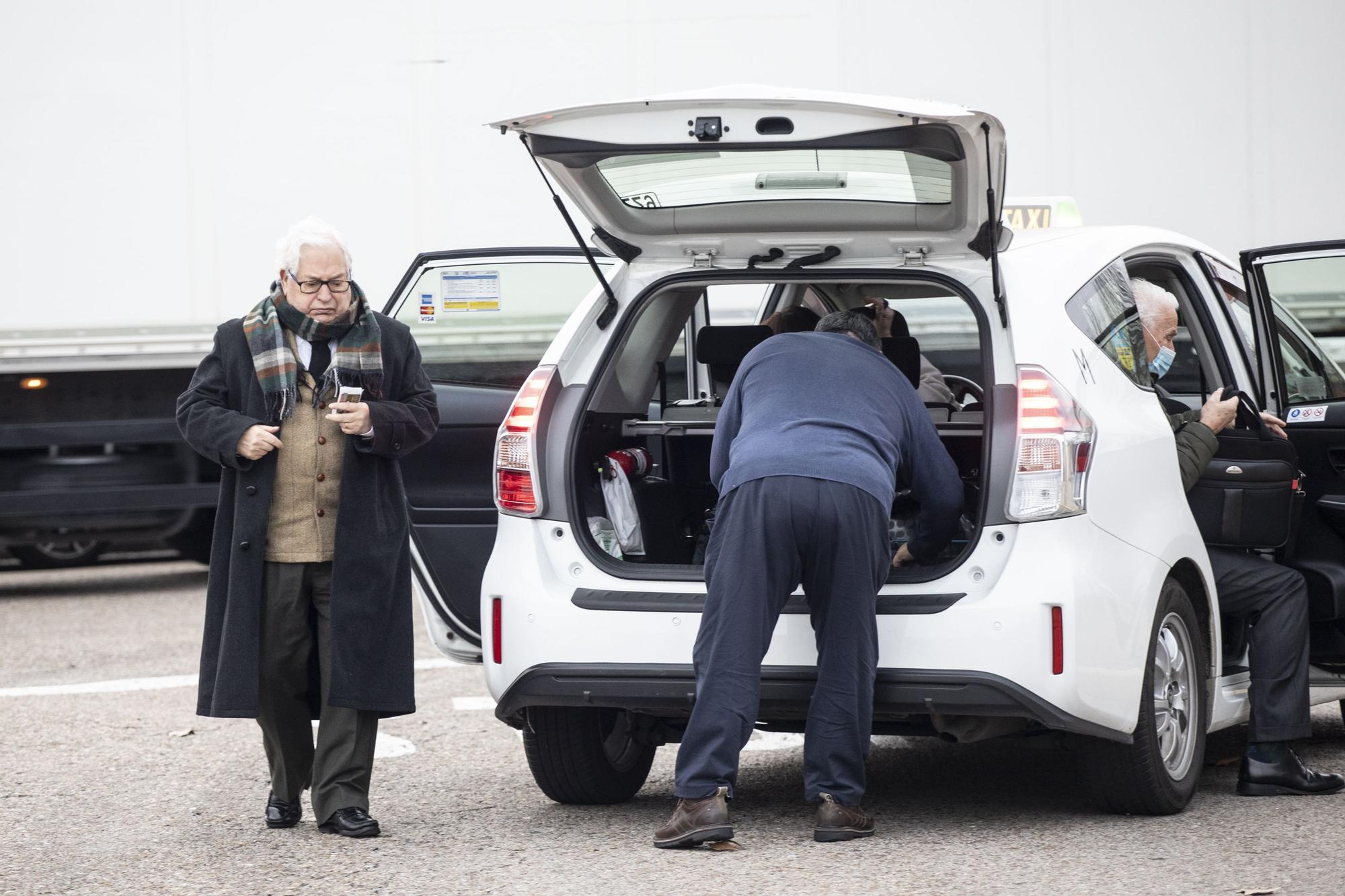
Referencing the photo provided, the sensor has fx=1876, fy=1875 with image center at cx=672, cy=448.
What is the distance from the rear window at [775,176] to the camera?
4.82m

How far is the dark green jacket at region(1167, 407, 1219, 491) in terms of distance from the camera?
17.3 ft

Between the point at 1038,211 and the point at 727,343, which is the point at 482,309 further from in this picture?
the point at 1038,211

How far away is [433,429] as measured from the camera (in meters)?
5.45

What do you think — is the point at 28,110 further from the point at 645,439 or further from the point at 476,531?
the point at 645,439

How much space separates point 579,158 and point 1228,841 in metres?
2.46

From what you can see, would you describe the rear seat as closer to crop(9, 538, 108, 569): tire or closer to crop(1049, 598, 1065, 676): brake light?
crop(1049, 598, 1065, 676): brake light

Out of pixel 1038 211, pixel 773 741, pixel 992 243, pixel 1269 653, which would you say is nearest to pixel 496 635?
pixel 992 243

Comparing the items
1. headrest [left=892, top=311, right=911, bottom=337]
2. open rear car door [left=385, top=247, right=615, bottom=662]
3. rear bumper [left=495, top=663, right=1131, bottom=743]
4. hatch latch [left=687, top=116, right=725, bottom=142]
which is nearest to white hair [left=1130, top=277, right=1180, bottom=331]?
headrest [left=892, top=311, right=911, bottom=337]

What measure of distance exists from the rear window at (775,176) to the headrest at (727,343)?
67 centimetres

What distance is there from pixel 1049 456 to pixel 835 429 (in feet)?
1.89

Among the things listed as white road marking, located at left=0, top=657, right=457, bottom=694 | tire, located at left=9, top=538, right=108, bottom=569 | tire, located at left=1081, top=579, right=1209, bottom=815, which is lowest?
white road marking, located at left=0, top=657, right=457, bottom=694

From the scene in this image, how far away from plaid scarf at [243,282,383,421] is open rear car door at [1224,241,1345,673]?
2.70 metres

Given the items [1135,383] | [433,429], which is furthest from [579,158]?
[1135,383]

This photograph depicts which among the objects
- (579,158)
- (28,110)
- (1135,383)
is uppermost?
(28,110)
